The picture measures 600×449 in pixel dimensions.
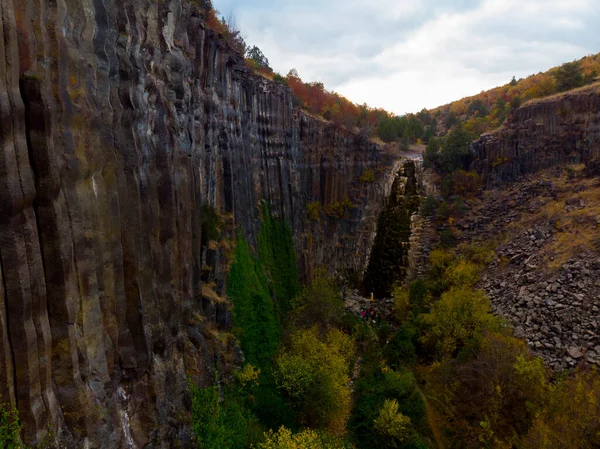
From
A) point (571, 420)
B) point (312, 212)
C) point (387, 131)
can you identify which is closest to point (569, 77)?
point (387, 131)

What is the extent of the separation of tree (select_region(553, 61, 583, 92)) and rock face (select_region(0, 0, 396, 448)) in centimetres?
4866

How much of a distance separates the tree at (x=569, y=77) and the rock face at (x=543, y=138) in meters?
3.26

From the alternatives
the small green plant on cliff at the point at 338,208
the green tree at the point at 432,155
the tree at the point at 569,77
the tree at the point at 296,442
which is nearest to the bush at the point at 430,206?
the green tree at the point at 432,155

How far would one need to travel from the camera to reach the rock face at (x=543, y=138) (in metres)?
46.7

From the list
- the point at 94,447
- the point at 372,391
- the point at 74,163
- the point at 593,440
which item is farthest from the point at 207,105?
the point at 593,440

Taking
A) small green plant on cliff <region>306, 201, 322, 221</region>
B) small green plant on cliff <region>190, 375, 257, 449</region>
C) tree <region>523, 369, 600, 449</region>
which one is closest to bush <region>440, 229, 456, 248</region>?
small green plant on cliff <region>306, 201, 322, 221</region>

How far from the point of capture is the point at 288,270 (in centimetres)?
4056

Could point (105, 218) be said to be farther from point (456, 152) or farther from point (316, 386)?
point (456, 152)

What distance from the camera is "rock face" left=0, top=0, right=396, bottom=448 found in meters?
11.0

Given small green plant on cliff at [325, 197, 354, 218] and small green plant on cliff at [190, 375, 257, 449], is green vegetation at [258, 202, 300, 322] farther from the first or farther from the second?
small green plant on cliff at [190, 375, 257, 449]

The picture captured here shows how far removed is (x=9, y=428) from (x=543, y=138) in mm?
58791

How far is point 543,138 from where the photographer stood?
5109cm

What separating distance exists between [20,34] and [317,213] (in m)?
39.5

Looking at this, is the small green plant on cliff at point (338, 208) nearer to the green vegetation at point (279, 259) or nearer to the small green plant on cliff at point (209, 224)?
the green vegetation at point (279, 259)
